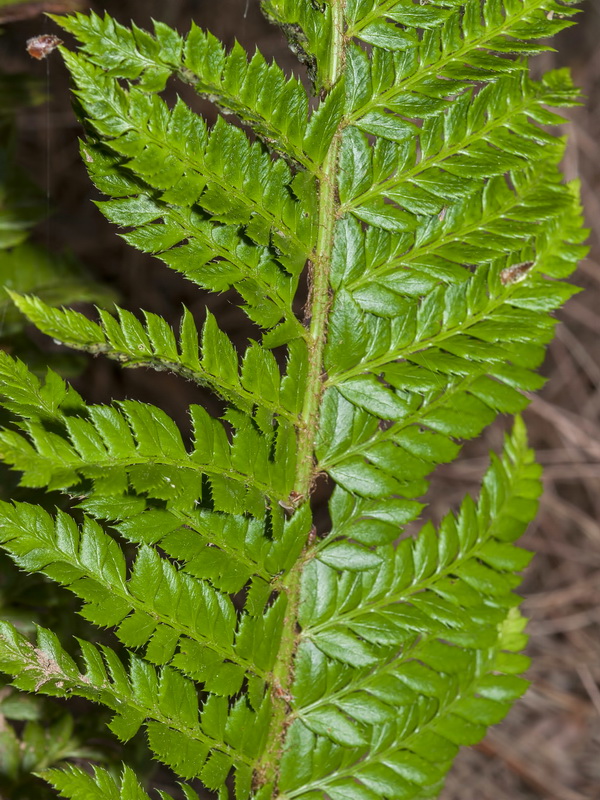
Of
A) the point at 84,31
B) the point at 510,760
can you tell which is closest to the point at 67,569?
the point at 84,31

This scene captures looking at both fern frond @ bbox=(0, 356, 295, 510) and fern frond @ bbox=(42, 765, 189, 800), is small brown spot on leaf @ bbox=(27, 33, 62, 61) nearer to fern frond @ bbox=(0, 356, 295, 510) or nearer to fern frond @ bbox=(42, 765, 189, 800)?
fern frond @ bbox=(0, 356, 295, 510)

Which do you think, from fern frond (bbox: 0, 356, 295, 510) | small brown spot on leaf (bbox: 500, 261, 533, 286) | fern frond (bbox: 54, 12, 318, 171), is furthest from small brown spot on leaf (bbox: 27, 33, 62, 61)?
small brown spot on leaf (bbox: 500, 261, 533, 286)

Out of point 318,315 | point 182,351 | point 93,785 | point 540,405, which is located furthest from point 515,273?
point 540,405

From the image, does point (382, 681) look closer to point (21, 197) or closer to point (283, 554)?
point (283, 554)

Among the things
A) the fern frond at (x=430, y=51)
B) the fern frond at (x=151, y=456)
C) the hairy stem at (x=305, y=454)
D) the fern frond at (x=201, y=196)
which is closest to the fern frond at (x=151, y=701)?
the hairy stem at (x=305, y=454)

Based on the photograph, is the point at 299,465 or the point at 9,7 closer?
the point at 299,465

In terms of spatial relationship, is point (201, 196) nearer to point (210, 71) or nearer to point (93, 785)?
point (210, 71)

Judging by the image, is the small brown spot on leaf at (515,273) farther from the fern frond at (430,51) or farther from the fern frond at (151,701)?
the fern frond at (151,701)
